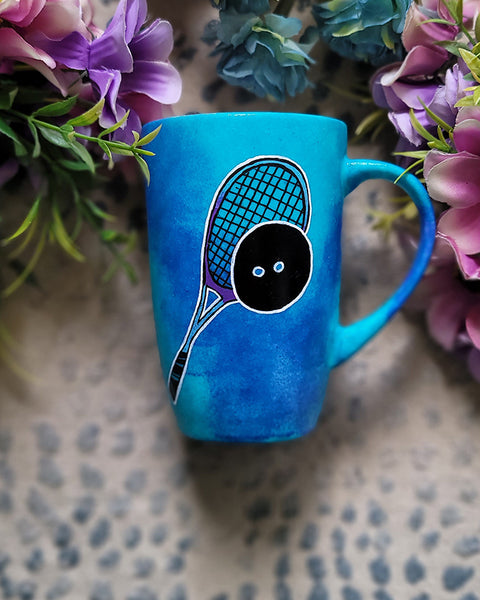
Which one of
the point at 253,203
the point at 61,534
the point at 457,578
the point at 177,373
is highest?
the point at 253,203

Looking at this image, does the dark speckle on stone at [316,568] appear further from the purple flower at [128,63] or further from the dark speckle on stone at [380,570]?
the purple flower at [128,63]

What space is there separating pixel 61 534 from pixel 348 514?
29 centimetres

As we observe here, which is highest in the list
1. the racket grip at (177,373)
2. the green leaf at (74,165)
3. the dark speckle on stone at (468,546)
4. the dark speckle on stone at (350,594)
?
the green leaf at (74,165)

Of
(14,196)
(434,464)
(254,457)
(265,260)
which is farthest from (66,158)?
(434,464)

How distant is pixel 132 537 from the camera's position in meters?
0.60

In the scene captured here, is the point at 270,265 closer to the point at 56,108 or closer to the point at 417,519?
the point at 56,108

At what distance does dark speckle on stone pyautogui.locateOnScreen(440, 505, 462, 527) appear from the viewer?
60 centimetres

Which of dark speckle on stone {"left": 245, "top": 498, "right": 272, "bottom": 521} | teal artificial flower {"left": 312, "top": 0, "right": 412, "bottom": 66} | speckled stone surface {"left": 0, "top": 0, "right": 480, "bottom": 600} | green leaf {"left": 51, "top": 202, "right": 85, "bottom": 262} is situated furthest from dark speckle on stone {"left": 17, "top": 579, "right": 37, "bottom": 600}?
teal artificial flower {"left": 312, "top": 0, "right": 412, "bottom": 66}

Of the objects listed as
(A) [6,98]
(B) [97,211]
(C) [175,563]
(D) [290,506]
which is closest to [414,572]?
(D) [290,506]

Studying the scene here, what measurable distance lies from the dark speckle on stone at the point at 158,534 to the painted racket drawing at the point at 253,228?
0.26 meters

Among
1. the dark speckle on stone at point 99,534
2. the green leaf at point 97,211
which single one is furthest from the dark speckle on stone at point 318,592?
the green leaf at point 97,211

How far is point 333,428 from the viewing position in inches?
24.1

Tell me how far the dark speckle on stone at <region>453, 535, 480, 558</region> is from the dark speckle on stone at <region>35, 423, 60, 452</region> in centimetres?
41

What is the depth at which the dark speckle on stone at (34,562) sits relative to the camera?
1.93ft
